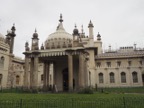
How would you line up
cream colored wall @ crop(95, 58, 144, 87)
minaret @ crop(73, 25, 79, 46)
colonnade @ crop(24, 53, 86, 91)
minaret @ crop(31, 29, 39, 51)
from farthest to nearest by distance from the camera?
cream colored wall @ crop(95, 58, 144, 87)
minaret @ crop(31, 29, 39, 51)
minaret @ crop(73, 25, 79, 46)
colonnade @ crop(24, 53, 86, 91)

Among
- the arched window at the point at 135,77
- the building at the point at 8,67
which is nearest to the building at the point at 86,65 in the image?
the arched window at the point at 135,77

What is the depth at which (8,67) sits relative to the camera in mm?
43406

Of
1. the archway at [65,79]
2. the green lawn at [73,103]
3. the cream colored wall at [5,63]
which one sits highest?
the cream colored wall at [5,63]

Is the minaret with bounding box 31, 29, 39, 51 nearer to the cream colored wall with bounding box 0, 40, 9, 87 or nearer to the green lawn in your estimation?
the green lawn

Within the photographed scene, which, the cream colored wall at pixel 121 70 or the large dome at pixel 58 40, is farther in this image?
Result: the cream colored wall at pixel 121 70

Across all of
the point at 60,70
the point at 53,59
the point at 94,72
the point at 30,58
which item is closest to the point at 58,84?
the point at 60,70

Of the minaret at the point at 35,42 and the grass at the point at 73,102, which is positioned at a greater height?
the minaret at the point at 35,42

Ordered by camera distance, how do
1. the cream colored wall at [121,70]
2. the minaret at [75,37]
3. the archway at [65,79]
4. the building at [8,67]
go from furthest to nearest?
1. the cream colored wall at [121,70]
2. the building at [8,67]
3. the archway at [65,79]
4. the minaret at [75,37]

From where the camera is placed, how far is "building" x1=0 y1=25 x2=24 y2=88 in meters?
41.7

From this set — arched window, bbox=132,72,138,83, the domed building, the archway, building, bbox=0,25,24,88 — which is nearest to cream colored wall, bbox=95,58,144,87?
arched window, bbox=132,72,138,83

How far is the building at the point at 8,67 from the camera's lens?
41.7 metres

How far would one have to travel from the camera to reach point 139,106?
473 inches

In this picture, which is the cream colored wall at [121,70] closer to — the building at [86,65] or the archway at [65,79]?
the building at [86,65]

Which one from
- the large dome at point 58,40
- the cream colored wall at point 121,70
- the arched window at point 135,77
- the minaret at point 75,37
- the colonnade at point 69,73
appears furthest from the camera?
the arched window at point 135,77
